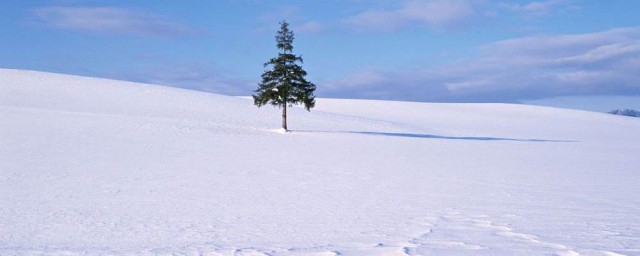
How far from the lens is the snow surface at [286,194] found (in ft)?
27.3

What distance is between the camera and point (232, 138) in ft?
105

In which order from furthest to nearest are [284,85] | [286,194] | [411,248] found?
[284,85] < [286,194] < [411,248]

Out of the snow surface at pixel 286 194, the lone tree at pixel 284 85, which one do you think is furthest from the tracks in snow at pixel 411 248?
Answer: the lone tree at pixel 284 85

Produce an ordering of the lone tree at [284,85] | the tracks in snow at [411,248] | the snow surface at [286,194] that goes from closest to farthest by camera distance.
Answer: the tracks in snow at [411,248] → the snow surface at [286,194] → the lone tree at [284,85]

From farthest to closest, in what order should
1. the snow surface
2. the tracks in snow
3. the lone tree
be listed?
the lone tree, the snow surface, the tracks in snow

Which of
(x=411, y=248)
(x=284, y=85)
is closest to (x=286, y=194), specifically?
(x=411, y=248)

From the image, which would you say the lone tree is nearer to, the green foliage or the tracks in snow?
the green foliage

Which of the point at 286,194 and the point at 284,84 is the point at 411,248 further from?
the point at 284,84

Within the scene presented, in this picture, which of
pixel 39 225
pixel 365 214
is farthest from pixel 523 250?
pixel 39 225

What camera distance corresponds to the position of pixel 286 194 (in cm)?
1377

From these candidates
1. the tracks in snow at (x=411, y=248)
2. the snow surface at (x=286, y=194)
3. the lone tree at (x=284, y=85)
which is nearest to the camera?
the tracks in snow at (x=411, y=248)

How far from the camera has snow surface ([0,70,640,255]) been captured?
8320 millimetres

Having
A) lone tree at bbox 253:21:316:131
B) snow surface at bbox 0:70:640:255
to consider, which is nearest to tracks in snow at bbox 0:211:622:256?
snow surface at bbox 0:70:640:255

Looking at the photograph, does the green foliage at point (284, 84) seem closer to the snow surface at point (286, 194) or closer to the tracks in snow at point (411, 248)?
the snow surface at point (286, 194)
